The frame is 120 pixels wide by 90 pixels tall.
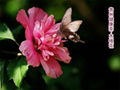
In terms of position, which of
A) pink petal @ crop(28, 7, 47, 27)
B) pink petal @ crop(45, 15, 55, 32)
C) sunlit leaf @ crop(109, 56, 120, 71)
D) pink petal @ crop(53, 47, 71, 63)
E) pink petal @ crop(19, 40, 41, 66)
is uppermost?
pink petal @ crop(28, 7, 47, 27)

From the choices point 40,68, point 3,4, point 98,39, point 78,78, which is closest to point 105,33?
point 98,39

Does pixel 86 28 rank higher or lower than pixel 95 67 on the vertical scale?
higher

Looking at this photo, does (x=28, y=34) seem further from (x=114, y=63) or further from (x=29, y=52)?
(x=114, y=63)

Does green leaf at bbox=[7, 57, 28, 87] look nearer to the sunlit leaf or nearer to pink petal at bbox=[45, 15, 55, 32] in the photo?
pink petal at bbox=[45, 15, 55, 32]

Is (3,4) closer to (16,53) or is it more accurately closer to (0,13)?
(0,13)

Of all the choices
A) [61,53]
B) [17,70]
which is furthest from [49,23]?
[17,70]

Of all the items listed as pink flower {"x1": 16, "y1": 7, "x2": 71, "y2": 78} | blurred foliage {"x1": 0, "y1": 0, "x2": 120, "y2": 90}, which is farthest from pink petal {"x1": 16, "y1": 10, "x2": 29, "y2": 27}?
blurred foliage {"x1": 0, "y1": 0, "x2": 120, "y2": 90}

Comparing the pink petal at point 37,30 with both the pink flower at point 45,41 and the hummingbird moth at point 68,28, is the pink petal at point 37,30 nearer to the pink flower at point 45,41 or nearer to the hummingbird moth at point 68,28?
the pink flower at point 45,41
